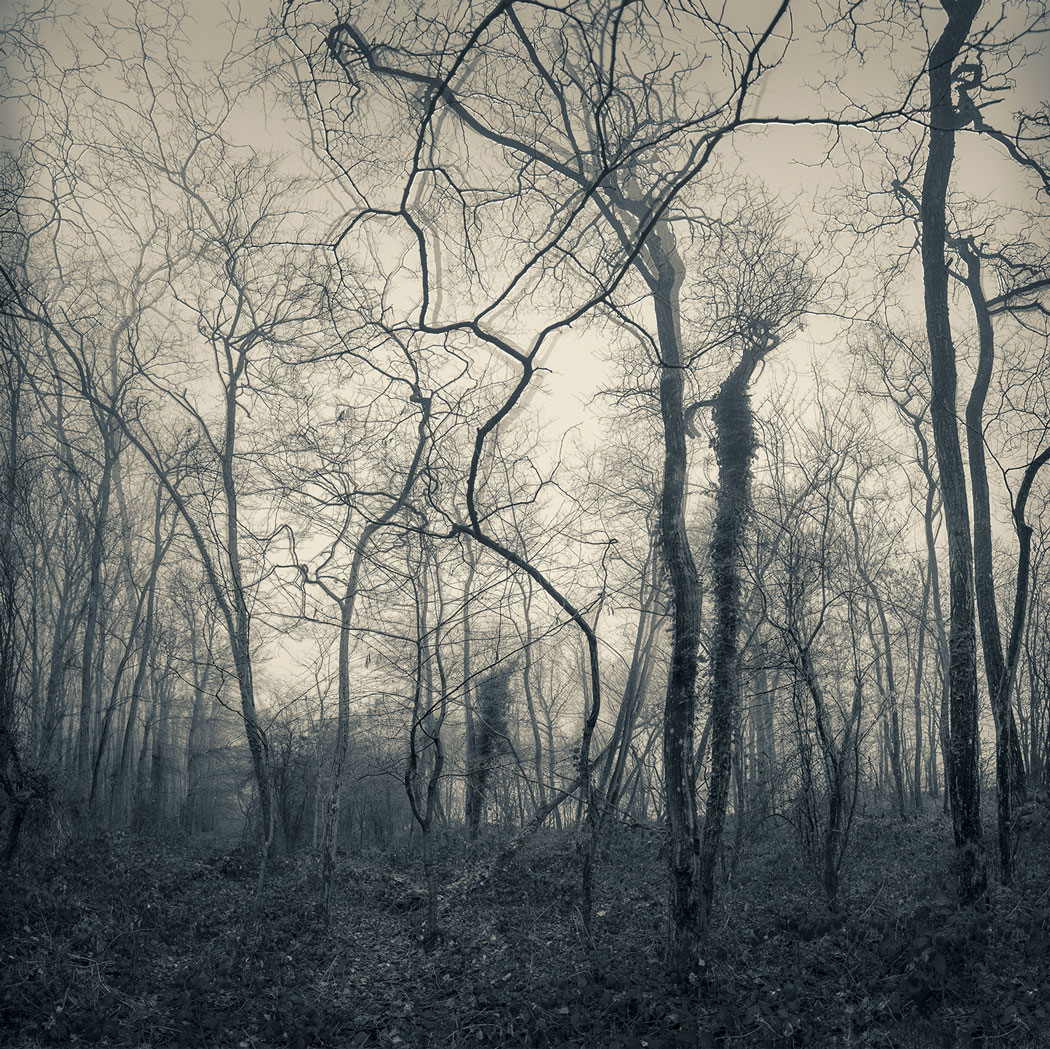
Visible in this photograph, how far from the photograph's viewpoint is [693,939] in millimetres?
5973

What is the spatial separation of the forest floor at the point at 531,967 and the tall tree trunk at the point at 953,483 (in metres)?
0.79

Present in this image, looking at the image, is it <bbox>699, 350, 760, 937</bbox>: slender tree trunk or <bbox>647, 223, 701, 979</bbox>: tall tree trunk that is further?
<bbox>699, 350, 760, 937</bbox>: slender tree trunk

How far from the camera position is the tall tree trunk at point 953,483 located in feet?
22.8

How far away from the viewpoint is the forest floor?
525cm

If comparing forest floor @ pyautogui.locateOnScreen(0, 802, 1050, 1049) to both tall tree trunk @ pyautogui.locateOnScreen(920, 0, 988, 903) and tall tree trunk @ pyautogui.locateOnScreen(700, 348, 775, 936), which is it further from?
tall tree trunk @ pyautogui.locateOnScreen(700, 348, 775, 936)

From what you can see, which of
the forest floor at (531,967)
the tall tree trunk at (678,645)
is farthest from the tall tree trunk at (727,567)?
the tall tree trunk at (678,645)

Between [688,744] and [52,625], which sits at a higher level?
[52,625]

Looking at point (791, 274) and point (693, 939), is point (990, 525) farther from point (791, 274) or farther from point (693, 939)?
point (693, 939)

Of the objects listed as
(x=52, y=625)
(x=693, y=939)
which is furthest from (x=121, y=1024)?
(x=52, y=625)

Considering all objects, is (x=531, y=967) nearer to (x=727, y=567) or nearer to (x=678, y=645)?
(x=678, y=645)

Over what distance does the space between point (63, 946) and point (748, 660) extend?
28.2 feet

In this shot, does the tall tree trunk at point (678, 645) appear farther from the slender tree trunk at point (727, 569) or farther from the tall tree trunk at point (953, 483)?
the tall tree trunk at point (953, 483)

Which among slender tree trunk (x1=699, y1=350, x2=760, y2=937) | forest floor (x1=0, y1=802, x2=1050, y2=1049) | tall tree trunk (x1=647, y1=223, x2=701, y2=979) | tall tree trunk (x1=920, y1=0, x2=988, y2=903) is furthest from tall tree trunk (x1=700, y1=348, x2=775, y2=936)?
tall tree trunk (x1=920, y1=0, x2=988, y2=903)

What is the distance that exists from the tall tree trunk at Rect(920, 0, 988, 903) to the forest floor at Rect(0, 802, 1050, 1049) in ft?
2.60
